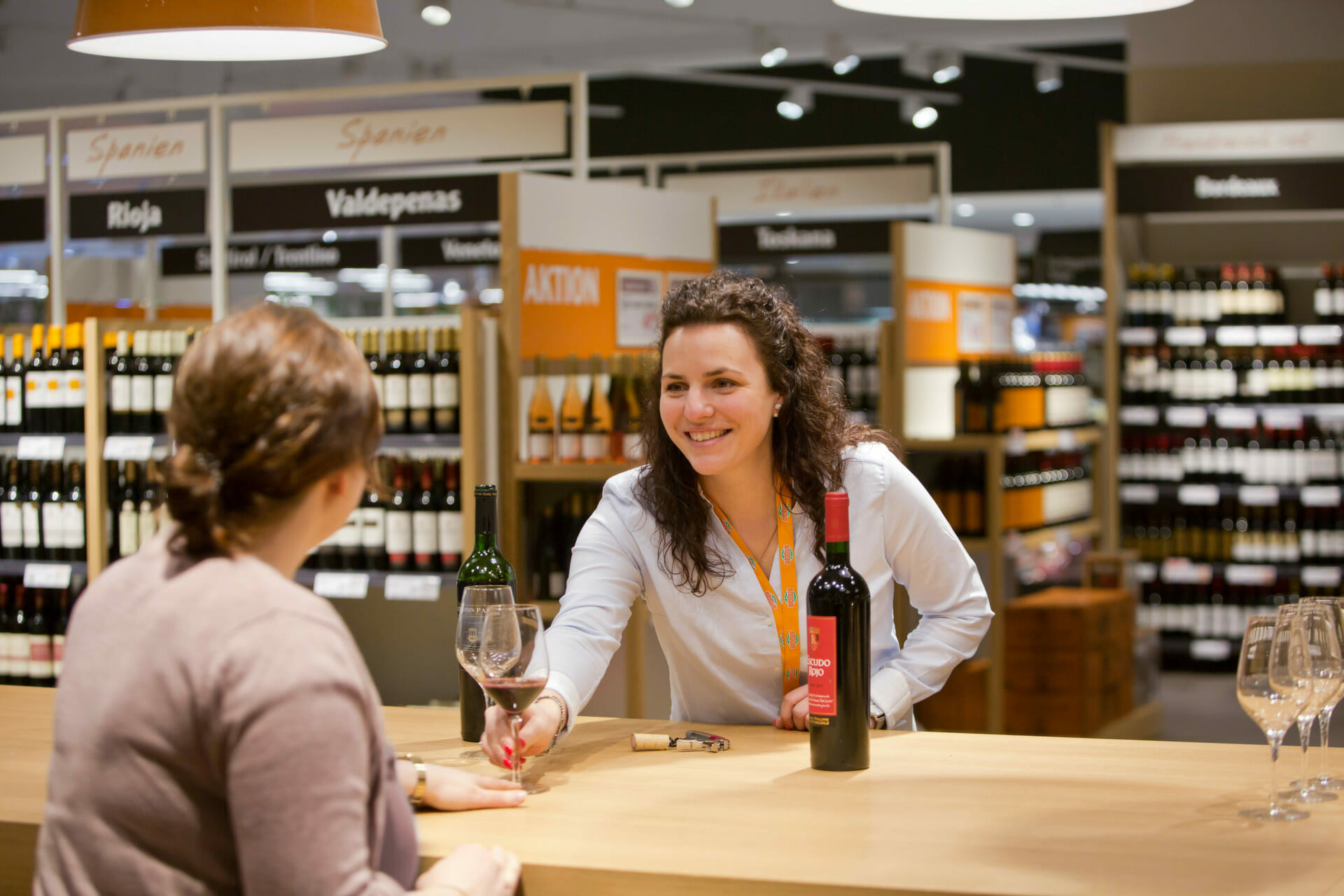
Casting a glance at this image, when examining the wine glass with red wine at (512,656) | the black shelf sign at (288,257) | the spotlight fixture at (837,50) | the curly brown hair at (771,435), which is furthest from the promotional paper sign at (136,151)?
the wine glass with red wine at (512,656)

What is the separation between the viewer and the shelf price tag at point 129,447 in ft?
15.9

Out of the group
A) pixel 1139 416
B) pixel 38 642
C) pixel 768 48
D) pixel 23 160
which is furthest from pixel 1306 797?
pixel 768 48

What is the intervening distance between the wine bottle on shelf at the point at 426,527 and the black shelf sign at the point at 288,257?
410 cm

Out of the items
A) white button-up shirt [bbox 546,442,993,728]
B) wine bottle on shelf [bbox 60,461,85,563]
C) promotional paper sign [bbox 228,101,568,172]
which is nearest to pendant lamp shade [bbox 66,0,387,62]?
white button-up shirt [bbox 546,442,993,728]

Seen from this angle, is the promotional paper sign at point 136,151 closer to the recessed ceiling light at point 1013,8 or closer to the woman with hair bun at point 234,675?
the recessed ceiling light at point 1013,8

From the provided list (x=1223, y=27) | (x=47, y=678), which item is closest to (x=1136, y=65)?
(x=1223, y=27)

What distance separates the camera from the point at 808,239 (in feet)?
32.3

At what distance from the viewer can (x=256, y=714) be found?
3.77 feet

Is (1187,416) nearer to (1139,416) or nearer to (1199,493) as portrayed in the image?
(1139,416)

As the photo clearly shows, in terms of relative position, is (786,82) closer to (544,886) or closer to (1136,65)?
(1136,65)

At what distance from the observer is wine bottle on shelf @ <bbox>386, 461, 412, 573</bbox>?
4.65 metres

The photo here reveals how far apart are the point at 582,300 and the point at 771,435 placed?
9.97ft

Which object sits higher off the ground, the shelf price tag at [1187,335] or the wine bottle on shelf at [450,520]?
the shelf price tag at [1187,335]

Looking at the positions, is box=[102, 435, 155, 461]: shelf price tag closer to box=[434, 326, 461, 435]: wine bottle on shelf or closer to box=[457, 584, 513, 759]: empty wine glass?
box=[434, 326, 461, 435]: wine bottle on shelf
